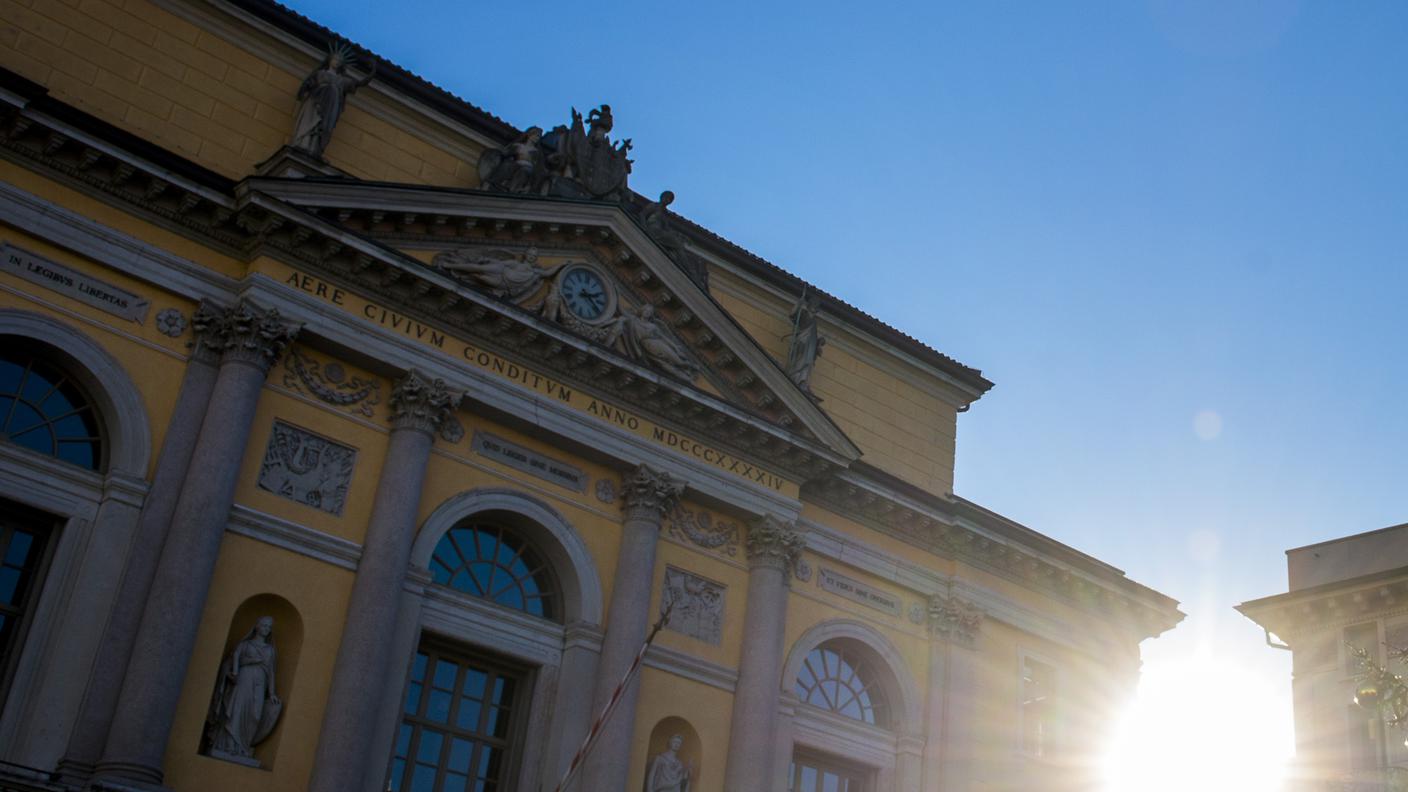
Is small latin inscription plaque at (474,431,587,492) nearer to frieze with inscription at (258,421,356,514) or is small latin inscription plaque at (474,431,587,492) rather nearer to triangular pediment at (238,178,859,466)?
triangular pediment at (238,178,859,466)

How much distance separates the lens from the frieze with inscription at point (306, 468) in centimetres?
1944

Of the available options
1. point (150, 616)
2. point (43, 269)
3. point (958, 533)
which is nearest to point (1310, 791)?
point (958, 533)

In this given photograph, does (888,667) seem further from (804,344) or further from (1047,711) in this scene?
(804,344)

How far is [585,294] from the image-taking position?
22.7 m

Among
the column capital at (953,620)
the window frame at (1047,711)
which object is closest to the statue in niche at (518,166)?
the column capital at (953,620)

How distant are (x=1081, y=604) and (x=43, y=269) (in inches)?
748

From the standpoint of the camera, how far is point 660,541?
2270 cm

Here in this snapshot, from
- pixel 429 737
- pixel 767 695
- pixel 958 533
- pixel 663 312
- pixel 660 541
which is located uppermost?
pixel 663 312

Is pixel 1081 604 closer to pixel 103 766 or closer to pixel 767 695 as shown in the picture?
pixel 767 695

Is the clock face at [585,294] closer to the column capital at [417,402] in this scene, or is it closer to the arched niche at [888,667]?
the column capital at [417,402]

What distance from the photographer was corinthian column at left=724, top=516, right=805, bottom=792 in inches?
867

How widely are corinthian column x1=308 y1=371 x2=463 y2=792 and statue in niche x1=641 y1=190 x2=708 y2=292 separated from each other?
4462mm

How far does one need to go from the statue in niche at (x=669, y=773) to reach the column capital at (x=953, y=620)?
5.92 m

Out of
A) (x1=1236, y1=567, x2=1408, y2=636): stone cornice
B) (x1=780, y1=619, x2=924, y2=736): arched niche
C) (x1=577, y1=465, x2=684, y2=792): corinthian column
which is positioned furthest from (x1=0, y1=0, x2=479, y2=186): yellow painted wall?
(x1=1236, y1=567, x2=1408, y2=636): stone cornice
